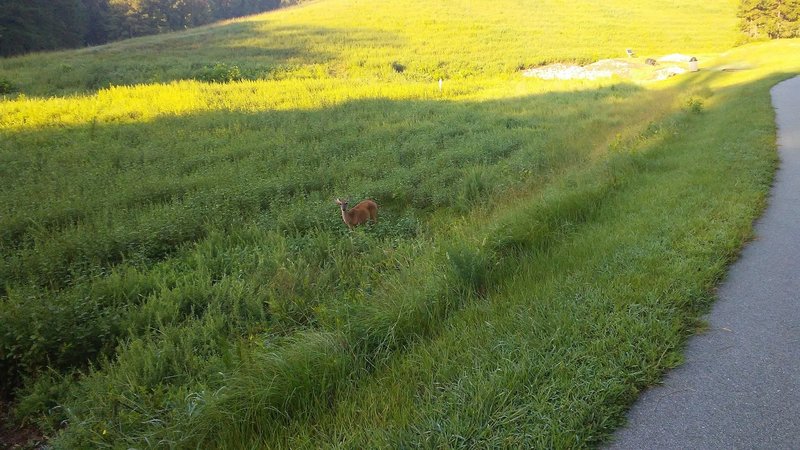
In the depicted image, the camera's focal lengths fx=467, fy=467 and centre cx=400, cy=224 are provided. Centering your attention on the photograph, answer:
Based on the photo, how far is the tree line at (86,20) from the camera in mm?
37938

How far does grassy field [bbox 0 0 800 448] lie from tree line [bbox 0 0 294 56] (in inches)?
1244

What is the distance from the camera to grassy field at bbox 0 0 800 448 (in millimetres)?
3119

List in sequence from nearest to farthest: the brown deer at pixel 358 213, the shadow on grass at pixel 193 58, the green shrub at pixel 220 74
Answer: the brown deer at pixel 358 213 < the shadow on grass at pixel 193 58 < the green shrub at pixel 220 74

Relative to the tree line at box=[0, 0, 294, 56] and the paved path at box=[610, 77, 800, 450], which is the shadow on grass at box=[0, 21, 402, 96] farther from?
the paved path at box=[610, 77, 800, 450]

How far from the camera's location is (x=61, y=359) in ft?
14.1

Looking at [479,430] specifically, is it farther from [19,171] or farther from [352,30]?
[352,30]

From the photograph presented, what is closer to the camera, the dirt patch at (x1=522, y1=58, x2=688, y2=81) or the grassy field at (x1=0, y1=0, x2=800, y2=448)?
the grassy field at (x1=0, y1=0, x2=800, y2=448)

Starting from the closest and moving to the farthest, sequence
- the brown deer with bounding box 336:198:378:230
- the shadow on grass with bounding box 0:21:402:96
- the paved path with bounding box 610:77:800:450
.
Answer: the paved path with bounding box 610:77:800:450 < the brown deer with bounding box 336:198:378:230 < the shadow on grass with bounding box 0:21:402:96

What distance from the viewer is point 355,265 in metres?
5.96

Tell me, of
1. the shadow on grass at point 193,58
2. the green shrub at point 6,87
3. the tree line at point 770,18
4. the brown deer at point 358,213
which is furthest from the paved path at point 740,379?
the tree line at point 770,18

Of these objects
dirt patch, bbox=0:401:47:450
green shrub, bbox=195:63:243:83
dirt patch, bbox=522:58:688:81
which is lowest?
dirt patch, bbox=0:401:47:450

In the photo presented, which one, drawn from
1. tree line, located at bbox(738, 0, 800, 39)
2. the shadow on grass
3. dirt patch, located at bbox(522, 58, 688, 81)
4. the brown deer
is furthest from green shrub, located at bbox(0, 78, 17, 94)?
tree line, located at bbox(738, 0, 800, 39)

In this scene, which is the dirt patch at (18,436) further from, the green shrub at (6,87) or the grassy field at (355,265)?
the green shrub at (6,87)

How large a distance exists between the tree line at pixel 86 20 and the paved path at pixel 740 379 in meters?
48.1
